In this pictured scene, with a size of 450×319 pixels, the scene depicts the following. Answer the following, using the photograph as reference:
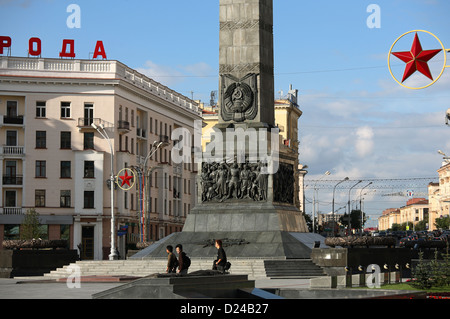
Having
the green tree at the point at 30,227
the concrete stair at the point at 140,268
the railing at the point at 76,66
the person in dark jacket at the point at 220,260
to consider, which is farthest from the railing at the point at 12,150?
the person in dark jacket at the point at 220,260

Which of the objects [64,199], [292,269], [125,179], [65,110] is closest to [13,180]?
[64,199]

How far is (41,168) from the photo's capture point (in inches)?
2795

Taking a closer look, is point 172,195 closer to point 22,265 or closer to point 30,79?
point 30,79

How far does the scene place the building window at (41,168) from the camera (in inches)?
2790

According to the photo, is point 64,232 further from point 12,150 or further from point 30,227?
point 30,227

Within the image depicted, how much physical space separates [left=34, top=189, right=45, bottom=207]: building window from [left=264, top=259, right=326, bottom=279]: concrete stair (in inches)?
1619

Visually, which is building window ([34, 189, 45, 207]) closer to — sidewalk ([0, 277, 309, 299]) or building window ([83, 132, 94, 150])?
building window ([83, 132, 94, 150])

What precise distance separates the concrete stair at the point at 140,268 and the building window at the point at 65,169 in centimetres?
3512

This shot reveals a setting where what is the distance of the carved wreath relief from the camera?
3628cm

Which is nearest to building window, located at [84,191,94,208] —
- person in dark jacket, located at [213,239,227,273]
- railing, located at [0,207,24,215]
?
railing, located at [0,207,24,215]

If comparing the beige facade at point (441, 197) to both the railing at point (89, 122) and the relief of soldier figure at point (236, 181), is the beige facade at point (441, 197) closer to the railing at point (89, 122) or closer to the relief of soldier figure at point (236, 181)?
the railing at point (89, 122)

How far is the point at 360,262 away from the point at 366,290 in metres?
10.9

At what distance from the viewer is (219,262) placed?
2233 centimetres
